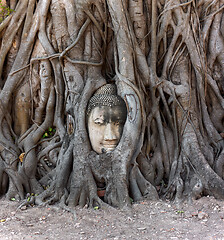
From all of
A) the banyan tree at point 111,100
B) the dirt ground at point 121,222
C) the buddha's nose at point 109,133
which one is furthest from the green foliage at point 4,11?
the dirt ground at point 121,222

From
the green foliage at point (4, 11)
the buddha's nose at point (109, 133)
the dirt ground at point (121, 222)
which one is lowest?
the dirt ground at point (121, 222)

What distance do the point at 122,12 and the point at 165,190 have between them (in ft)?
8.45

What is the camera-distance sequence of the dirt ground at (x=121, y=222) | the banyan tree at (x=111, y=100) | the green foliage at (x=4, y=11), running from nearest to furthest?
the dirt ground at (x=121, y=222) → the banyan tree at (x=111, y=100) → the green foliage at (x=4, y=11)

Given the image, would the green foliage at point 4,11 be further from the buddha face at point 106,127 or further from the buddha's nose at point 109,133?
the buddha's nose at point 109,133

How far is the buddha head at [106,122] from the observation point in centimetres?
350

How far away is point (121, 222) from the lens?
2.82m

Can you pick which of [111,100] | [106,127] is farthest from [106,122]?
[111,100]

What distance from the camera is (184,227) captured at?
2.65 meters

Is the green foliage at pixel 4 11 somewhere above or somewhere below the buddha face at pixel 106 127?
above

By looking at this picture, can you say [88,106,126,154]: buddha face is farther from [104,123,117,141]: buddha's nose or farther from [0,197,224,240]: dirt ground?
[0,197,224,240]: dirt ground

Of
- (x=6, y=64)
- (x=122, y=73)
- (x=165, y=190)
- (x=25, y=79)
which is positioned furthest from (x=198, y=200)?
(x=6, y=64)

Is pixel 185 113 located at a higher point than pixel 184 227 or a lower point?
higher

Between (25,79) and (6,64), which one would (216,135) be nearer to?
(25,79)

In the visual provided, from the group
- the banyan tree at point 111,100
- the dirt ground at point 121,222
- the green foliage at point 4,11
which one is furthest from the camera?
the green foliage at point 4,11
